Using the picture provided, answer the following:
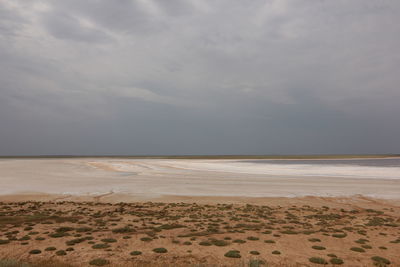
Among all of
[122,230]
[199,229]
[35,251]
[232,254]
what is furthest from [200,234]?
[35,251]

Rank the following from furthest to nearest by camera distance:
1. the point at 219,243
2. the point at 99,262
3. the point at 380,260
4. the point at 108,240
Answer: the point at 108,240 → the point at 219,243 → the point at 380,260 → the point at 99,262

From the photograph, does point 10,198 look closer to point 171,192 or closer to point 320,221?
point 171,192

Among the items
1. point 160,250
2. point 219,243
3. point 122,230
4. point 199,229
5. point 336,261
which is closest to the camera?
point 336,261

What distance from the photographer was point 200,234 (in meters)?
17.3

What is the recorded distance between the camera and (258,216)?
75.0ft

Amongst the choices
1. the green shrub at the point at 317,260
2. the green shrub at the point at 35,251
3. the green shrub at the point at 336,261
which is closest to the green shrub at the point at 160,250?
the green shrub at the point at 35,251

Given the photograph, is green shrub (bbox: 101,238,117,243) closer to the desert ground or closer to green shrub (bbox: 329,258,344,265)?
the desert ground

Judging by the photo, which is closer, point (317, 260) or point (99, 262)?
point (99, 262)

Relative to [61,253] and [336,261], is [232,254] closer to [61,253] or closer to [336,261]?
[336,261]

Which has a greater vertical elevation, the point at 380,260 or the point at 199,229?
the point at 380,260

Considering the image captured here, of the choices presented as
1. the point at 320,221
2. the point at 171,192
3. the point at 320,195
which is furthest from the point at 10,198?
the point at 320,195

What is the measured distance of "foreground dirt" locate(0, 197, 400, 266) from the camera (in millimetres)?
13281

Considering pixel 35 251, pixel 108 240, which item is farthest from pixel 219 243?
pixel 35 251

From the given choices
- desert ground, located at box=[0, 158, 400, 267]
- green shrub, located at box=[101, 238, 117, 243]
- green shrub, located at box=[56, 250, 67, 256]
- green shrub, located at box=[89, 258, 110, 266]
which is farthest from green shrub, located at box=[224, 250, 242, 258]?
green shrub, located at box=[56, 250, 67, 256]
